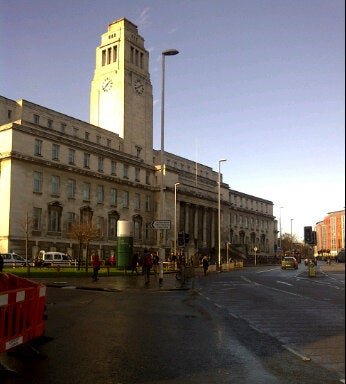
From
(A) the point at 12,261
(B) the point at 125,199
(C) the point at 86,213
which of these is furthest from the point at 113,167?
(A) the point at 12,261

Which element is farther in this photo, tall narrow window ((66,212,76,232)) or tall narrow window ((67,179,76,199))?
tall narrow window ((67,179,76,199))

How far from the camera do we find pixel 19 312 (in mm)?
8148

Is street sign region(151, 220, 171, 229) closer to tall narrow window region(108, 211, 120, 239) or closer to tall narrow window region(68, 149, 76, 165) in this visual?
tall narrow window region(68, 149, 76, 165)

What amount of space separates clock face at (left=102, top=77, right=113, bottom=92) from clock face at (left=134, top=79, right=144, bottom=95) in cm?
482

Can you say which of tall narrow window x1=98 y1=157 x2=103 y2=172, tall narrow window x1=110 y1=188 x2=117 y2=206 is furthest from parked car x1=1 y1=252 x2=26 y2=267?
tall narrow window x1=110 y1=188 x2=117 y2=206

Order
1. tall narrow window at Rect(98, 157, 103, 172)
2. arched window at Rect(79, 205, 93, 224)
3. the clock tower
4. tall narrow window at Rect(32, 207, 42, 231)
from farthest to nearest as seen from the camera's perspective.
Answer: the clock tower → tall narrow window at Rect(98, 157, 103, 172) → arched window at Rect(79, 205, 93, 224) → tall narrow window at Rect(32, 207, 42, 231)

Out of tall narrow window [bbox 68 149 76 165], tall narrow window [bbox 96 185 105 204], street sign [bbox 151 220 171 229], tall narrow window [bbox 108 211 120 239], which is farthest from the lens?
tall narrow window [bbox 108 211 120 239]

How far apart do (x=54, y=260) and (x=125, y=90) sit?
4249 centimetres

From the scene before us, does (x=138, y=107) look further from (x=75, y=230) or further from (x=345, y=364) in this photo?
(x=345, y=364)

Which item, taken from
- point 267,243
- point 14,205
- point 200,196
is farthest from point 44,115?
point 267,243

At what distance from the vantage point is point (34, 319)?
897 cm

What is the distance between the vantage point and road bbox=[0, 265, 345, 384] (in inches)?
266

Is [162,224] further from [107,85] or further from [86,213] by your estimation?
[107,85]

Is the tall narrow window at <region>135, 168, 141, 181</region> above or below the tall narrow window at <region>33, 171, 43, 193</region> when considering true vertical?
above
